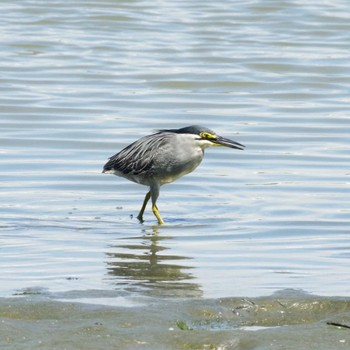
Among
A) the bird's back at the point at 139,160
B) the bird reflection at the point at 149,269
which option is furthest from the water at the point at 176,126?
the bird's back at the point at 139,160

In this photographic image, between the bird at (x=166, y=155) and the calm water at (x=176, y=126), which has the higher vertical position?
the bird at (x=166, y=155)

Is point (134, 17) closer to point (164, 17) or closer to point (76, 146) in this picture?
point (164, 17)

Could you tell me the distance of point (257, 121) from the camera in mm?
15609

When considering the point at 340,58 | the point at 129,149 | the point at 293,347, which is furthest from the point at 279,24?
the point at 293,347

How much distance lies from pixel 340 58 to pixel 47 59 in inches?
199

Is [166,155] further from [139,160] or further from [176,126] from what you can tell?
[176,126]

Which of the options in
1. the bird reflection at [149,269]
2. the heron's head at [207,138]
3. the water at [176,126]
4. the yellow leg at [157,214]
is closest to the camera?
the bird reflection at [149,269]

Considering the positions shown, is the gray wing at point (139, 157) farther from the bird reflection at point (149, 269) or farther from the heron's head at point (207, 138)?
the bird reflection at point (149, 269)

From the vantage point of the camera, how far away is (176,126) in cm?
1523

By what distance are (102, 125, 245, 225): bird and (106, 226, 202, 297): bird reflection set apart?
47.8 inches

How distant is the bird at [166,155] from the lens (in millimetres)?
10844

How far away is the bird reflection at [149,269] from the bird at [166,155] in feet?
3.98

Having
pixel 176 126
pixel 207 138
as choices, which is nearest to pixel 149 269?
pixel 207 138

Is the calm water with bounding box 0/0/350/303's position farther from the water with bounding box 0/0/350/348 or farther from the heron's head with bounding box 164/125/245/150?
the heron's head with bounding box 164/125/245/150
